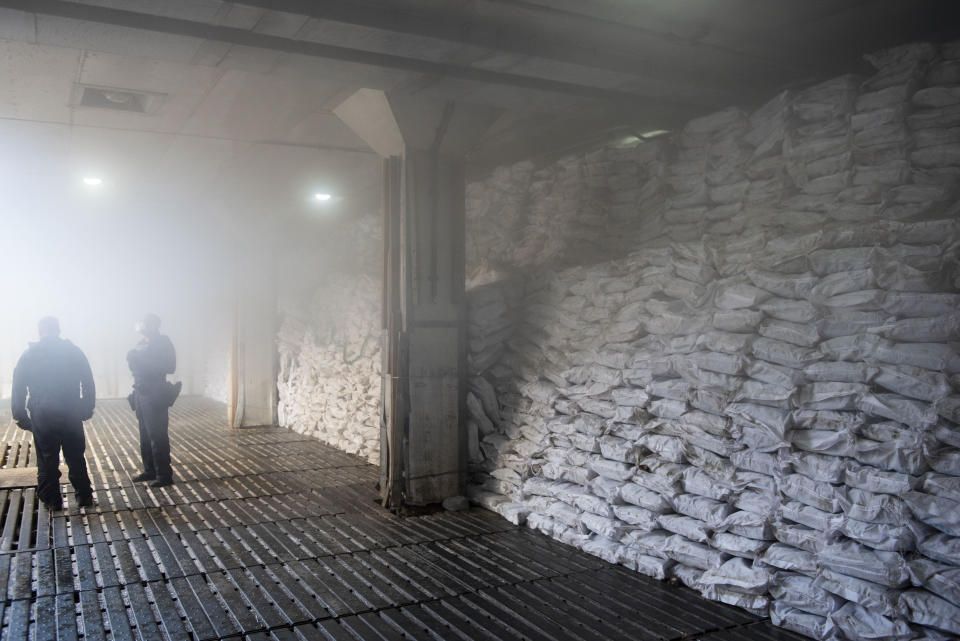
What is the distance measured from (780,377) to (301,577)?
3.08m

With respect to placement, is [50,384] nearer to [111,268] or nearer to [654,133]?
[654,133]

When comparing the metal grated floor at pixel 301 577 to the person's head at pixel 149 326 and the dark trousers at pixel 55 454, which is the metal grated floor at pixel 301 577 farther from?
the person's head at pixel 149 326

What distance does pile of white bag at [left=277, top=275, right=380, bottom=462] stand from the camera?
27.4 ft

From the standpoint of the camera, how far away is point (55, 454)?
5.81m

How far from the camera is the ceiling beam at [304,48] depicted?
3797 millimetres

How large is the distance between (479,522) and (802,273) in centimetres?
297

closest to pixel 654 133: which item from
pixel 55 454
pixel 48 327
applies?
pixel 48 327

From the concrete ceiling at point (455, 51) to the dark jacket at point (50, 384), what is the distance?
2.16 metres

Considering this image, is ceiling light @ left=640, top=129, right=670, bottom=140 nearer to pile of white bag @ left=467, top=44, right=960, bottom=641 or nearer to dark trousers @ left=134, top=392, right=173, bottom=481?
pile of white bag @ left=467, top=44, right=960, bottom=641

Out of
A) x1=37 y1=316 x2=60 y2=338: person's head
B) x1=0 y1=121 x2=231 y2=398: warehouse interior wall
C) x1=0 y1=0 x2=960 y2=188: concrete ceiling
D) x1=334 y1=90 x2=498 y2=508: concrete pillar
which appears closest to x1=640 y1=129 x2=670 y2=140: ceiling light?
x1=0 y1=0 x2=960 y2=188: concrete ceiling

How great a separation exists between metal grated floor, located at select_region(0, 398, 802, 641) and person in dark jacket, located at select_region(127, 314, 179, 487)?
0.22 m

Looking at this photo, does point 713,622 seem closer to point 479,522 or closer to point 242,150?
point 479,522

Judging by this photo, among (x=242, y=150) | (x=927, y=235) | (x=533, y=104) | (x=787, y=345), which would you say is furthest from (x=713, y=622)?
(x=242, y=150)

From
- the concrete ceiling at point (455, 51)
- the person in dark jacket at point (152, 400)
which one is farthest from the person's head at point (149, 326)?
the concrete ceiling at point (455, 51)
